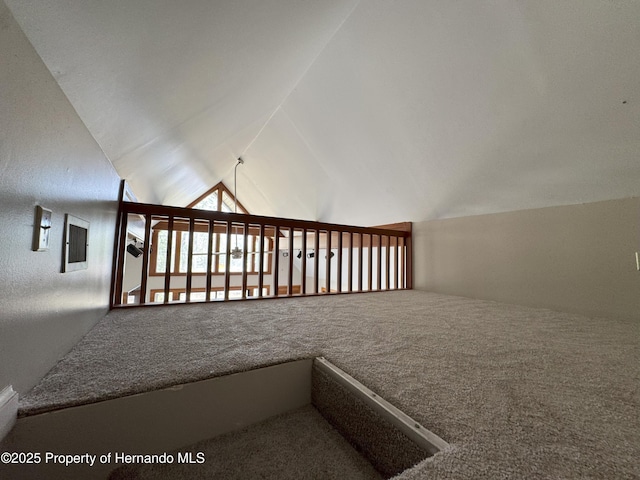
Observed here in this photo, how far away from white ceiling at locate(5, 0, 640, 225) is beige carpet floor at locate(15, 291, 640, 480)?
85 cm

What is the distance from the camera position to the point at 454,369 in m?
0.73

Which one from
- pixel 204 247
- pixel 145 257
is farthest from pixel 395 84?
pixel 204 247

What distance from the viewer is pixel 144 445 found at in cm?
59

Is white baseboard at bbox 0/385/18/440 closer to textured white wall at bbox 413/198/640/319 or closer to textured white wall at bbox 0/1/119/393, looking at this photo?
textured white wall at bbox 0/1/119/393

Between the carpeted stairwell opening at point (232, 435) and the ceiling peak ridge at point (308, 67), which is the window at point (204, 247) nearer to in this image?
the ceiling peak ridge at point (308, 67)

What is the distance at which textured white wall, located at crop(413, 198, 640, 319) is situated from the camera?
55.4 inches

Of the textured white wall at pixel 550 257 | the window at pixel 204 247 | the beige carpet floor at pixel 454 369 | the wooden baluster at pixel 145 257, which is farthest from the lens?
the window at pixel 204 247

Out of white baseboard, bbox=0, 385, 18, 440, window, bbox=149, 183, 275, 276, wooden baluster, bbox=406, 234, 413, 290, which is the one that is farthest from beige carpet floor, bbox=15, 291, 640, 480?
window, bbox=149, 183, 275, 276

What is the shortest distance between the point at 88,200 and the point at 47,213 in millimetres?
401


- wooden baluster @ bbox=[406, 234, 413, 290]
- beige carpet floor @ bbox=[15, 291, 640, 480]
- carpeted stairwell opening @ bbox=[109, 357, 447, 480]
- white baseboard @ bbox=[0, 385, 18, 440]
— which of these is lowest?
carpeted stairwell opening @ bbox=[109, 357, 447, 480]

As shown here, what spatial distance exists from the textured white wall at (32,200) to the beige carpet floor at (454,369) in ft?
0.32

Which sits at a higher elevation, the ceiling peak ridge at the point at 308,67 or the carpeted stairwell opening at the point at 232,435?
the ceiling peak ridge at the point at 308,67

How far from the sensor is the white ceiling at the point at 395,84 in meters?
0.88

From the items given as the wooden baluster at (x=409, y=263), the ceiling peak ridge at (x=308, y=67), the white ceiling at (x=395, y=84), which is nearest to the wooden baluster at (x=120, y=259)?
the white ceiling at (x=395, y=84)
